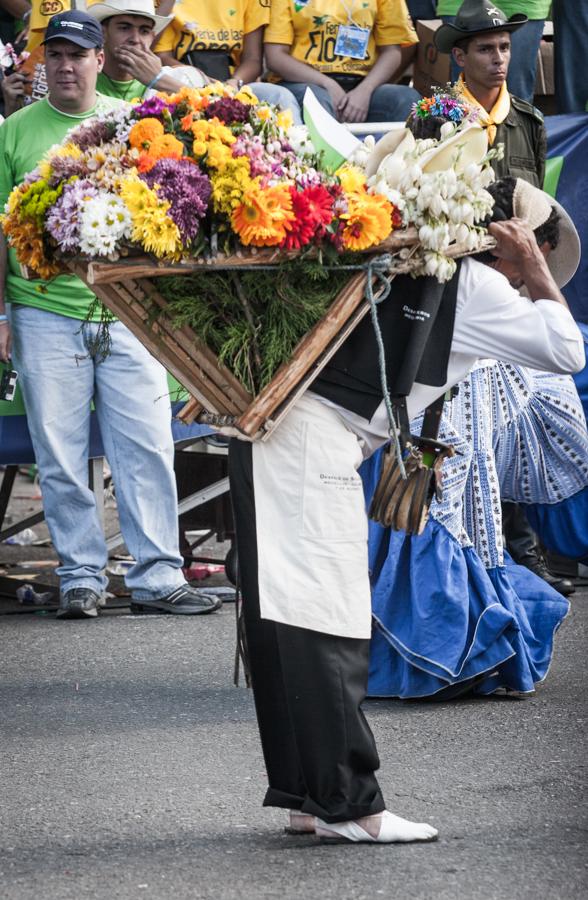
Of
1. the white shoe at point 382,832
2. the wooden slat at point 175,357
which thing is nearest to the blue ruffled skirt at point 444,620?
the white shoe at point 382,832

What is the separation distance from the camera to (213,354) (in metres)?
3.54

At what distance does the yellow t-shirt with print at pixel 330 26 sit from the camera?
27.6 ft

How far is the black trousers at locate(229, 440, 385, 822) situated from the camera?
3494 millimetres

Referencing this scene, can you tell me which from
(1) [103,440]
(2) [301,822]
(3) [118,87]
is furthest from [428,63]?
(2) [301,822]

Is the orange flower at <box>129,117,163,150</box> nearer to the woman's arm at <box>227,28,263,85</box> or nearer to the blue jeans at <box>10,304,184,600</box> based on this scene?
the blue jeans at <box>10,304,184,600</box>

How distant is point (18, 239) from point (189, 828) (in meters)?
1.63

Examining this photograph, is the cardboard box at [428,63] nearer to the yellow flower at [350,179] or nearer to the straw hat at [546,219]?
the straw hat at [546,219]

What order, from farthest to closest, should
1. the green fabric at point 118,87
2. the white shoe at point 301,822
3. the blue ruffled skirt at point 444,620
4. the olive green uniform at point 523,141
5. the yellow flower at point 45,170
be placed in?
the green fabric at point 118,87 < the olive green uniform at point 523,141 < the blue ruffled skirt at point 444,620 < the white shoe at point 301,822 < the yellow flower at point 45,170

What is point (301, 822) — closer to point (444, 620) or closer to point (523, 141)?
point (444, 620)

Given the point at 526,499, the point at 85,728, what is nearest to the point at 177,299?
the point at 85,728

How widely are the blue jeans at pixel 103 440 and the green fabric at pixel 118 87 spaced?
1453mm

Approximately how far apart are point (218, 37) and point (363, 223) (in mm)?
5377

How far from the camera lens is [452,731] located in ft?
15.7

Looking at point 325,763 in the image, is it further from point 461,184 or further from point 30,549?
point 30,549
